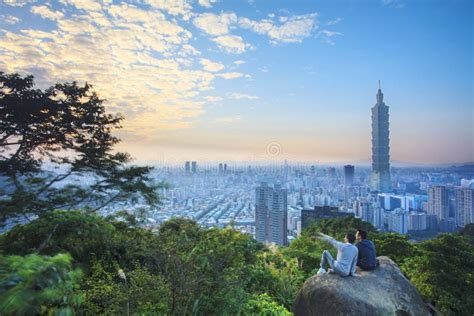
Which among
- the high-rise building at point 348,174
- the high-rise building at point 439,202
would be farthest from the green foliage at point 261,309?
the high-rise building at point 348,174

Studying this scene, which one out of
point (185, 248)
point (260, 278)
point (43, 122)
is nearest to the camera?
point (185, 248)

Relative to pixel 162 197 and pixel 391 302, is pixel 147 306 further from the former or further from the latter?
pixel 162 197

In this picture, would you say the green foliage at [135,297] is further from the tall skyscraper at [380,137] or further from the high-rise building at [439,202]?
the tall skyscraper at [380,137]

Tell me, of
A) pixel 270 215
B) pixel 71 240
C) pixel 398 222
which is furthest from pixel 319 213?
pixel 71 240

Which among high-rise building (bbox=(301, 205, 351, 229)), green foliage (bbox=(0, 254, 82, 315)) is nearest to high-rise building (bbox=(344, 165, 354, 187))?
high-rise building (bbox=(301, 205, 351, 229))

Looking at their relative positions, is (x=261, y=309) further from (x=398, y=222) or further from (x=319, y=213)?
(x=398, y=222)

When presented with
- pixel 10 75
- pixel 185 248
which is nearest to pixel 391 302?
pixel 185 248

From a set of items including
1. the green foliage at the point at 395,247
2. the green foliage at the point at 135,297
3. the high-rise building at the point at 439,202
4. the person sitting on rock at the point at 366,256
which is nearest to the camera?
the green foliage at the point at 135,297
